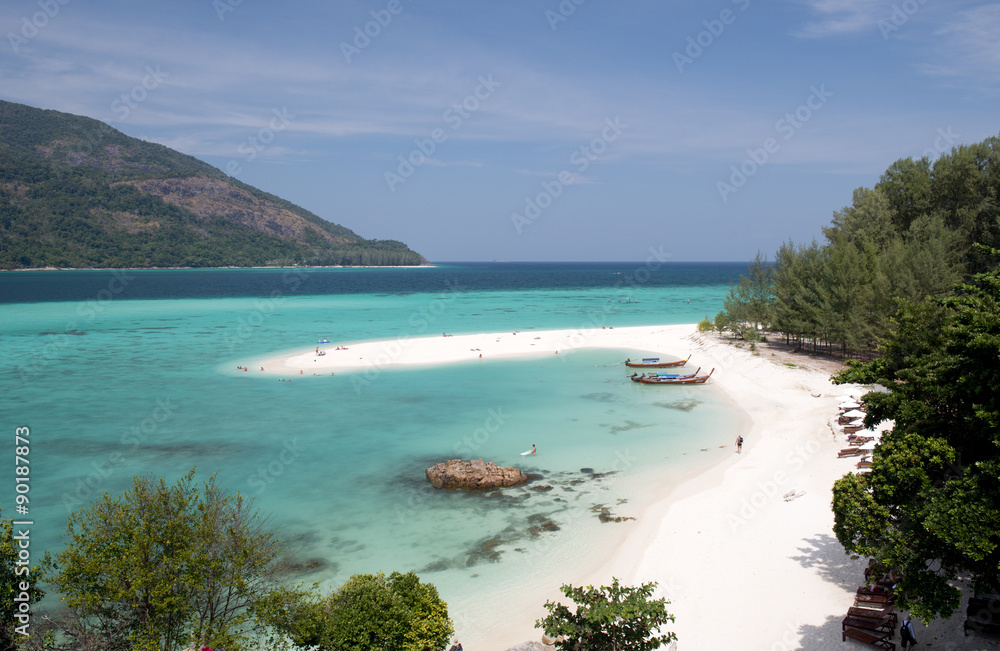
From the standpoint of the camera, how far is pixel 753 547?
19031 mm

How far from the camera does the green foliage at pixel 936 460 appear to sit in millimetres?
11031

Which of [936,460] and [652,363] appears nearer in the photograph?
[936,460]

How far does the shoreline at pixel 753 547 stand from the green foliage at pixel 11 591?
10073 millimetres

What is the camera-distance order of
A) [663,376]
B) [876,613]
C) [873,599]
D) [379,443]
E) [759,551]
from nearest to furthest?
[876,613], [873,599], [759,551], [379,443], [663,376]

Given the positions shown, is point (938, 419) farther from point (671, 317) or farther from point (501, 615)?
point (671, 317)

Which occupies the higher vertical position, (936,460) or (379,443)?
(936,460)

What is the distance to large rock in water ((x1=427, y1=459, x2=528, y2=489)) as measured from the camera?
84.0 ft

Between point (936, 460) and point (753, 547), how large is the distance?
817cm

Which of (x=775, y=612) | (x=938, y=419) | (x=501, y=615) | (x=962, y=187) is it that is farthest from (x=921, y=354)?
(x=962, y=187)

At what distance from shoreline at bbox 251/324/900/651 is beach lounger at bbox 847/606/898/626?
716 mm

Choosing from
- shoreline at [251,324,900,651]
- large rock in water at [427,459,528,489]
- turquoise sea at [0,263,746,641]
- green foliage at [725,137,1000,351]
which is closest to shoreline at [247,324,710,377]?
turquoise sea at [0,263,746,641]

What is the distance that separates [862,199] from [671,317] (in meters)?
38.1

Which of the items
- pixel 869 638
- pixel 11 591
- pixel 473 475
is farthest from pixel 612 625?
pixel 473 475

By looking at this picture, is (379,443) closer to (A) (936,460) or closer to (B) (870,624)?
(B) (870,624)
